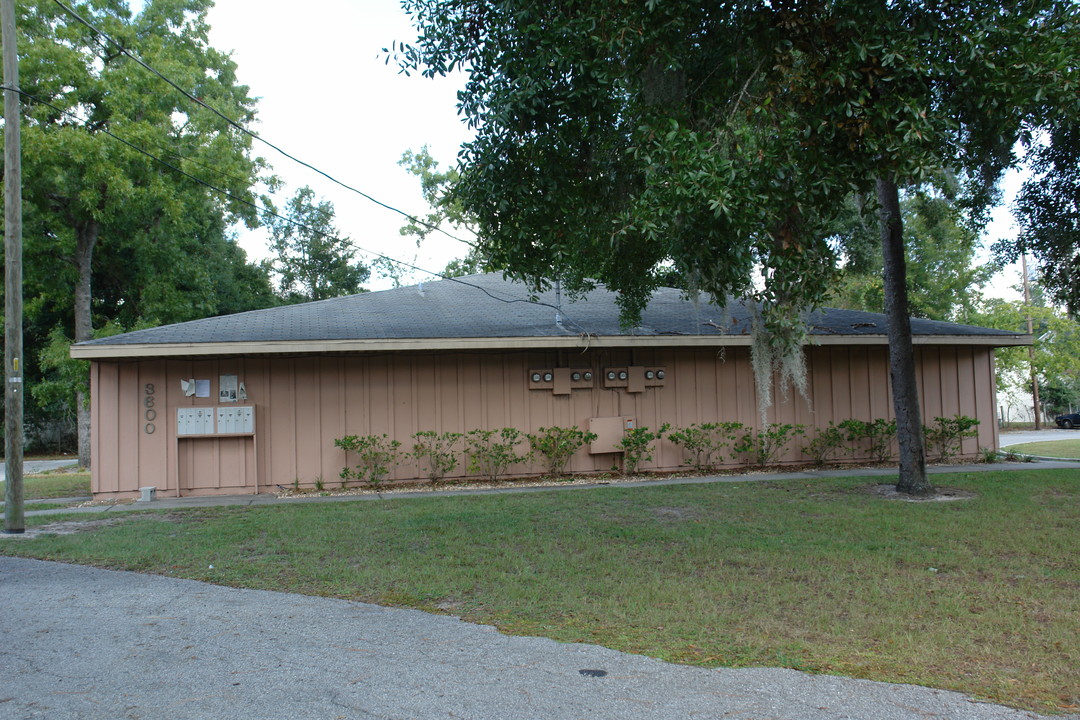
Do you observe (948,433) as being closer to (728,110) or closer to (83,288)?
(728,110)

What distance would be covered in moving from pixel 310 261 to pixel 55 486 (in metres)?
23.3

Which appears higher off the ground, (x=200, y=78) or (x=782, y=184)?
(x=200, y=78)

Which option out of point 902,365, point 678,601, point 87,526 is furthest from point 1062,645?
point 87,526

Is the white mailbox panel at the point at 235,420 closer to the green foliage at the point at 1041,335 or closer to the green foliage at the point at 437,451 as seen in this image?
the green foliage at the point at 437,451

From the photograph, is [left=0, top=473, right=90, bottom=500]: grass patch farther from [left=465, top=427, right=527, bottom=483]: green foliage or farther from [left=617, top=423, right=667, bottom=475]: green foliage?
[left=617, top=423, right=667, bottom=475]: green foliage

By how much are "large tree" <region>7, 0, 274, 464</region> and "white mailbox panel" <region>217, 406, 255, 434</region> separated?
787cm

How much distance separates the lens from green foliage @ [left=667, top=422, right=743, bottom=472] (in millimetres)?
12617

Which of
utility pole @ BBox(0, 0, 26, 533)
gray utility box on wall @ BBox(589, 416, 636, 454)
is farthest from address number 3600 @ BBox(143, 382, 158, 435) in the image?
gray utility box on wall @ BBox(589, 416, 636, 454)

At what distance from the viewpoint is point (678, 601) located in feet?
17.2

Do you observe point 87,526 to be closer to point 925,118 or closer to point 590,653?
point 590,653

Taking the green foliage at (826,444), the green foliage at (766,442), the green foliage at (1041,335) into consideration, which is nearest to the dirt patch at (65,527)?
the green foliage at (766,442)

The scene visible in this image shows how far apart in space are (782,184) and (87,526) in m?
8.22

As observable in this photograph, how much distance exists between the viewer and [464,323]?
12.2m

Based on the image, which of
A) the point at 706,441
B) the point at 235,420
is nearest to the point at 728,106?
the point at 706,441
